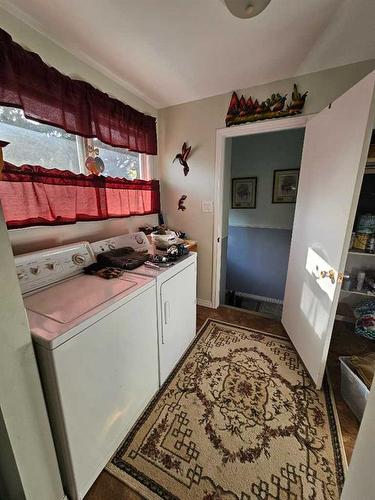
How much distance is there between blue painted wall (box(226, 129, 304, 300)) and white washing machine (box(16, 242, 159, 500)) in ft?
8.38

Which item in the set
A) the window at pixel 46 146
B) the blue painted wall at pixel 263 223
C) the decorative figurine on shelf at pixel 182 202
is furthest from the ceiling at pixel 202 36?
the blue painted wall at pixel 263 223

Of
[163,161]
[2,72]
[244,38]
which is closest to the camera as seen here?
[2,72]

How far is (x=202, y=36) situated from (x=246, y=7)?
343mm

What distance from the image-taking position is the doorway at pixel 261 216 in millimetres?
3018

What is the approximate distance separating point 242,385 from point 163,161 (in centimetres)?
246

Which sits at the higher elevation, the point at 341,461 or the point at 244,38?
the point at 244,38

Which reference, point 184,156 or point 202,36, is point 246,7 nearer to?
point 202,36

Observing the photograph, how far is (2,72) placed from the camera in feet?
3.61

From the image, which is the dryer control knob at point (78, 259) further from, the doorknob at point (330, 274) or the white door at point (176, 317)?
the doorknob at point (330, 274)

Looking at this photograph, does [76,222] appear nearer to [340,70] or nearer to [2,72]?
[2,72]

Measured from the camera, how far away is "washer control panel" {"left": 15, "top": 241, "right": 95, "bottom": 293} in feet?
3.67

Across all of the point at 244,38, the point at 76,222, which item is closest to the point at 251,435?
the point at 76,222

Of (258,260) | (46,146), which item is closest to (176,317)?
(46,146)

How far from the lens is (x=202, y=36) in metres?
1.34
